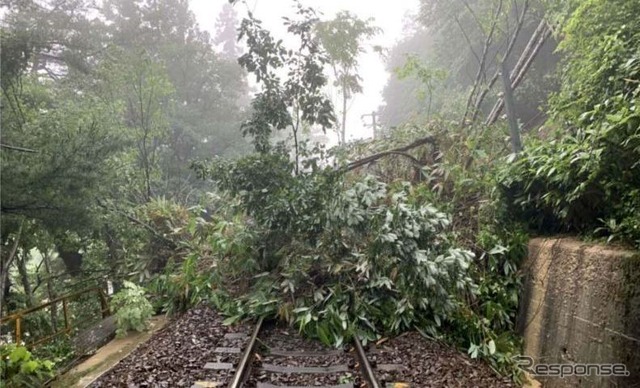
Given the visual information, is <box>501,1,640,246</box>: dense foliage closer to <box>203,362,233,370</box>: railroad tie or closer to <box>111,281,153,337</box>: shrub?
<box>203,362,233,370</box>: railroad tie

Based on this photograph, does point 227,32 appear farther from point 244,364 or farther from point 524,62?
point 244,364

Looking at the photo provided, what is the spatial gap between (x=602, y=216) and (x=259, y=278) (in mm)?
5137

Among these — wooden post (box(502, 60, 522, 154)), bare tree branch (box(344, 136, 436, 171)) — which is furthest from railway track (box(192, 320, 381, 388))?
bare tree branch (box(344, 136, 436, 171))

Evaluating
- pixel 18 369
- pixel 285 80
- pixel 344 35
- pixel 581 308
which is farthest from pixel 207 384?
pixel 344 35

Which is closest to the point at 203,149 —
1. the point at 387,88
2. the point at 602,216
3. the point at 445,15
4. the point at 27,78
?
the point at 27,78

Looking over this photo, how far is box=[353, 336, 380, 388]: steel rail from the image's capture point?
12.4ft

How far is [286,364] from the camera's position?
455cm

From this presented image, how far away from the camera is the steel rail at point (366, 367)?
3.78m

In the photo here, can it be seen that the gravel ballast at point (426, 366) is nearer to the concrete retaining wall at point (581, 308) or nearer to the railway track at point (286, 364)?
the railway track at point (286, 364)

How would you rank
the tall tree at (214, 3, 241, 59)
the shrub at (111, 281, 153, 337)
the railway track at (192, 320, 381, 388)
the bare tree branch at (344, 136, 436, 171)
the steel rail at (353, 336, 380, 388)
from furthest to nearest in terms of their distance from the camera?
the tall tree at (214, 3, 241, 59) → the bare tree branch at (344, 136, 436, 171) → the shrub at (111, 281, 153, 337) → the railway track at (192, 320, 381, 388) → the steel rail at (353, 336, 380, 388)

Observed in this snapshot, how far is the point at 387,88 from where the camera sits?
111 ft

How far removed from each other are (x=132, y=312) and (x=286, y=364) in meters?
3.31

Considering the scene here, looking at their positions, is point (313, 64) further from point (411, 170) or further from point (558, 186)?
point (558, 186)

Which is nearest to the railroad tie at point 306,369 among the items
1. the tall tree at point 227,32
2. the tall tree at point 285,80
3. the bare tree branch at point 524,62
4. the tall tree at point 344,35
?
the tall tree at point 285,80
